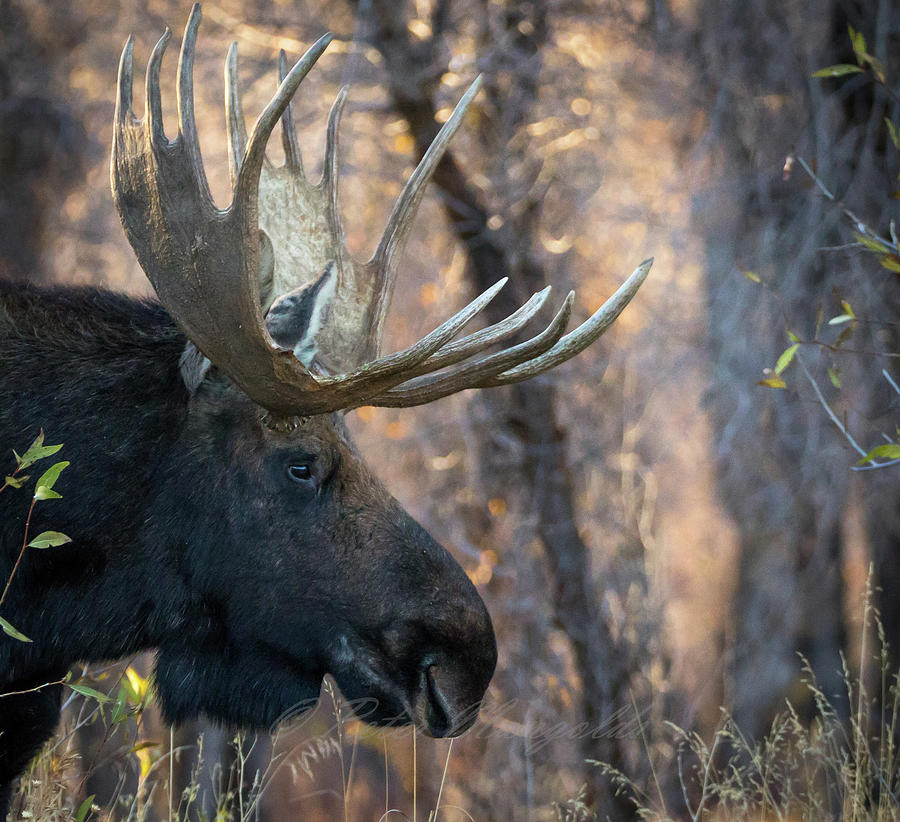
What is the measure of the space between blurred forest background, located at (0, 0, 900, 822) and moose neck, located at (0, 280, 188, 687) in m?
3.52

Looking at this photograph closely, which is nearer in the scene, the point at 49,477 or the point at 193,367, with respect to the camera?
the point at 49,477

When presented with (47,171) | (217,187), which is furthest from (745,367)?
Answer: (47,171)

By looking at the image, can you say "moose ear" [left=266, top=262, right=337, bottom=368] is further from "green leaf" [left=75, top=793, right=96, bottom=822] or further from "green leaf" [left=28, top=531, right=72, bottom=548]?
"green leaf" [left=75, top=793, right=96, bottom=822]

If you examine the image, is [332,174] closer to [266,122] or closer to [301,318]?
[301,318]

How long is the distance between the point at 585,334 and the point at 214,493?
1226mm

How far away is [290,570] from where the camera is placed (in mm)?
3416

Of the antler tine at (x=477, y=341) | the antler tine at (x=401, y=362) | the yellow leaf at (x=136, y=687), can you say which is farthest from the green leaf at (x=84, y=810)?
the antler tine at (x=477, y=341)

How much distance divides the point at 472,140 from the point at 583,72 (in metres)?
0.96

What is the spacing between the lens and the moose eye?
3.47 m

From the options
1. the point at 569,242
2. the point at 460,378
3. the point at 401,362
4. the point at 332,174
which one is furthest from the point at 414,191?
the point at 569,242

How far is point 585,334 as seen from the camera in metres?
3.29

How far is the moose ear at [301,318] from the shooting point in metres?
3.56

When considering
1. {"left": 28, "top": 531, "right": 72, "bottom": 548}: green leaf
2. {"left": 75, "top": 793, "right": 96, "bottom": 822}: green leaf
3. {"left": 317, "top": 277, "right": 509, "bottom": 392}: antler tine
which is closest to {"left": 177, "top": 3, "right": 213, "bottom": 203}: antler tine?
{"left": 317, "top": 277, "right": 509, "bottom": 392}: antler tine

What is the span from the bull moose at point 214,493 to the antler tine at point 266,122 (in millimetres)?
10
